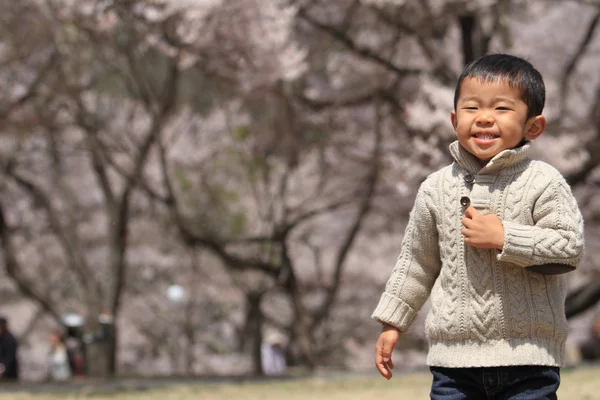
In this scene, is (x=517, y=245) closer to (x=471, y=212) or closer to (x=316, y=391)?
(x=471, y=212)

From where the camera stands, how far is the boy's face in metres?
2.94

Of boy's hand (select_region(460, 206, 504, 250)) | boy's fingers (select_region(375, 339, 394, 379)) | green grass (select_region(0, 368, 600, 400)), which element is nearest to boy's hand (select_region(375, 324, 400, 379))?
boy's fingers (select_region(375, 339, 394, 379))

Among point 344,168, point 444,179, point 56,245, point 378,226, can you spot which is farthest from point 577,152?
point 56,245

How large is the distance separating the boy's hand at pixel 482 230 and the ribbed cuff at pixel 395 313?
371 mm

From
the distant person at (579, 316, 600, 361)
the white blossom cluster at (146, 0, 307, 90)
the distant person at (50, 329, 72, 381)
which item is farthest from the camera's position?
the distant person at (50, 329, 72, 381)

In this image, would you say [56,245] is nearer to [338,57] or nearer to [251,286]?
[251,286]

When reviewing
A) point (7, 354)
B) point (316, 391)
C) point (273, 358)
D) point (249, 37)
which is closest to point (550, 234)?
point (316, 391)

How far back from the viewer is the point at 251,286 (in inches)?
802

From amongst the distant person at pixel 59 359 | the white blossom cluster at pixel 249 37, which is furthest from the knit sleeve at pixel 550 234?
the distant person at pixel 59 359

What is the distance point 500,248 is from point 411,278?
41cm

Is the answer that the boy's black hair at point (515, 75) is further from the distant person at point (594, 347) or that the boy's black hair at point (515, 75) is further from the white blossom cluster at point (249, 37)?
the distant person at point (594, 347)

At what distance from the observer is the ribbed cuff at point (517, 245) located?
2.82 m

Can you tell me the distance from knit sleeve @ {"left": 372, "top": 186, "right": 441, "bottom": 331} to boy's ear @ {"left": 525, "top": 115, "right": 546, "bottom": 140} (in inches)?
14.1

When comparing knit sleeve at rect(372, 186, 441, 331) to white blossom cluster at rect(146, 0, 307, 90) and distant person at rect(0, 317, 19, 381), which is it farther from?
distant person at rect(0, 317, 19, 381)
